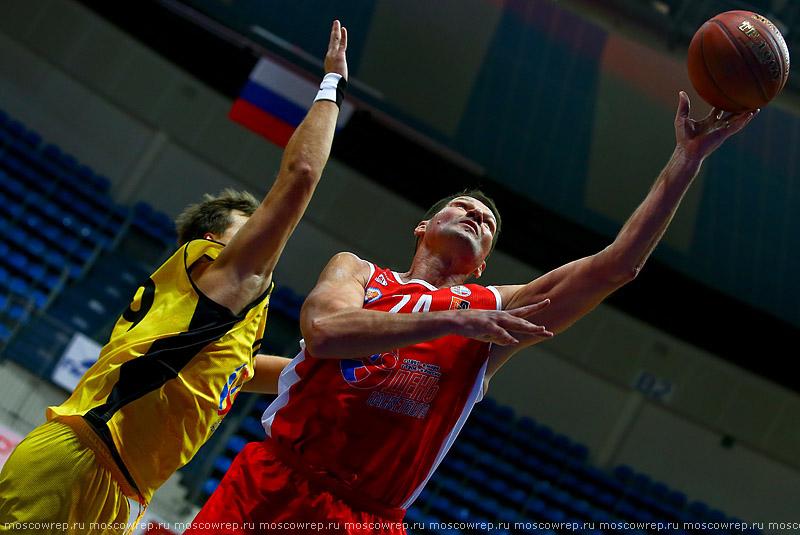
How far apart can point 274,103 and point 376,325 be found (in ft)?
30.0

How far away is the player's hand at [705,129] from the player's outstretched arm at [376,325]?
0.74 metres

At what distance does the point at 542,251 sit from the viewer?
11.8 meters

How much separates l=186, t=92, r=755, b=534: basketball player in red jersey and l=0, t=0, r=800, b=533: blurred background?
8.35 m

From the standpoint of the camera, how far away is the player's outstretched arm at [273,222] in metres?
2.27

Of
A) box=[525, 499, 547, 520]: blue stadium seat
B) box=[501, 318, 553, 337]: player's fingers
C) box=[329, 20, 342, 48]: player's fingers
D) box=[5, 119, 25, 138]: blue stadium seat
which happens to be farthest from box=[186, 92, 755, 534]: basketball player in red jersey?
box=[5, 119, 25, 138]: blue stadium seat

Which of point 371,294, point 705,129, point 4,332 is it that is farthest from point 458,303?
point 4,332

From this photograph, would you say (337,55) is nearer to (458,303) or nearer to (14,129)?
(458,303)

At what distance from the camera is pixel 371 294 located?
2.35m

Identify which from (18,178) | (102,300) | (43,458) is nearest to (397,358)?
(43,458)

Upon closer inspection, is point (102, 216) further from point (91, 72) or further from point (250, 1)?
point (250, 1)

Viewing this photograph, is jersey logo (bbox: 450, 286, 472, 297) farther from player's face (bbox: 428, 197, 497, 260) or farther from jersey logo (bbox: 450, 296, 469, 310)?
player's face (bbox: 428, 197, 497, 260)

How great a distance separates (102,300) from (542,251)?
23.7ft

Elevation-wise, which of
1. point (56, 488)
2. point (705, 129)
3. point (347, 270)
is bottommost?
point (56, 488)

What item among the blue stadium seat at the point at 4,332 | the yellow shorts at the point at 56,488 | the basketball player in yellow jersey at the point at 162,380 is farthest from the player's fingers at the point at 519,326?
the blue stadium seat at the point at 4,332
